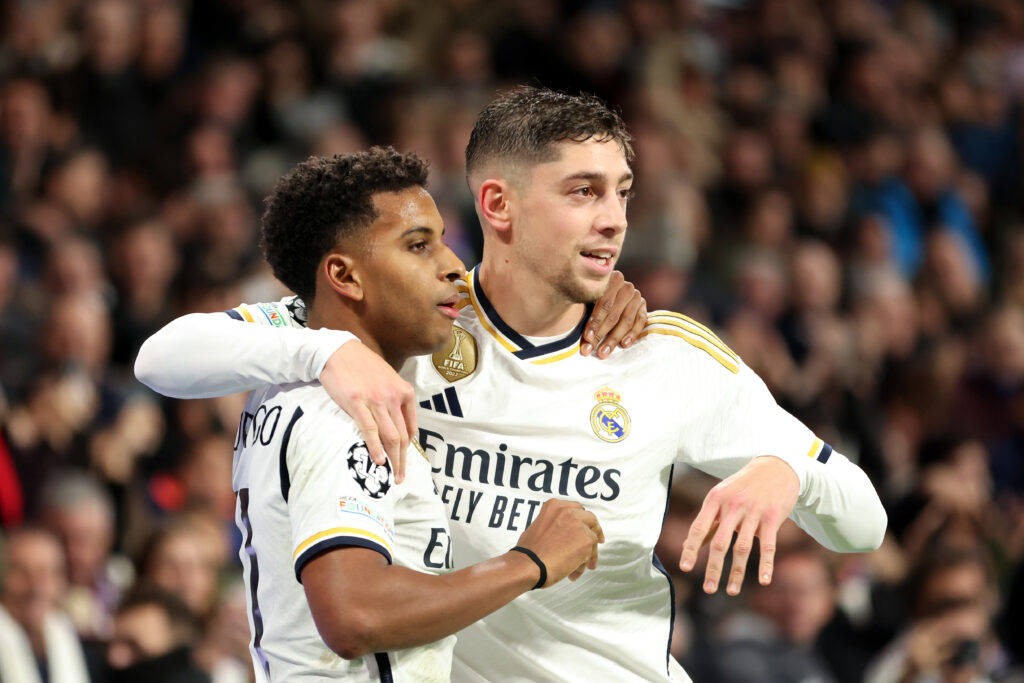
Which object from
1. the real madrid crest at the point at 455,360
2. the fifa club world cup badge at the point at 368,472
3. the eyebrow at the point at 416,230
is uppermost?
the eyebrow at the point at 416,230

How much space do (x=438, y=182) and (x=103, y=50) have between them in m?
2.22

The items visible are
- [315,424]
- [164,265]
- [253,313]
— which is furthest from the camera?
[164,265]

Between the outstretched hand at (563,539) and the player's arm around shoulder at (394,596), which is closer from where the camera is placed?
the player's arm around shoulder at (394,596)

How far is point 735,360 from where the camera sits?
13.0 ft

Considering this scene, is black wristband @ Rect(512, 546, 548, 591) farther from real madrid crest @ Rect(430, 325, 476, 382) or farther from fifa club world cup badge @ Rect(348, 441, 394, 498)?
real madrid crest @ Rect(430, 325, 476, 382)

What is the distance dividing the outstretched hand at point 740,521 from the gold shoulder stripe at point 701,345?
497 mm

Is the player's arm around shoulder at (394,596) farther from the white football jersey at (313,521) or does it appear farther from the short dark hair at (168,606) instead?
the short dark hair at (168,606)

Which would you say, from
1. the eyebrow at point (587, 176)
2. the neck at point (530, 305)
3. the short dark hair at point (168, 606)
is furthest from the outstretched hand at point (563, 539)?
the short dark hair at point (168, 606)

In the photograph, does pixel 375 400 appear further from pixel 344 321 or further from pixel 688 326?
pixel 688 326

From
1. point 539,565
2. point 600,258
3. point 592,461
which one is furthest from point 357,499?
point 600,258

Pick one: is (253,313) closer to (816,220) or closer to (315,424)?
(315,424)

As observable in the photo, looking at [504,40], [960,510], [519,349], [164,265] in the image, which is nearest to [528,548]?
[519,349]

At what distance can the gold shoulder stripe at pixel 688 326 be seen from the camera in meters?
3.98

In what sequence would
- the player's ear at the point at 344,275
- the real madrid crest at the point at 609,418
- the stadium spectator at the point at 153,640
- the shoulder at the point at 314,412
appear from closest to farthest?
the shoulder at the point at 314,412
the player's ear at the point at 344,275
the real madrid crest at the point at 609,418
the stadium spectator at the point at 153,640
